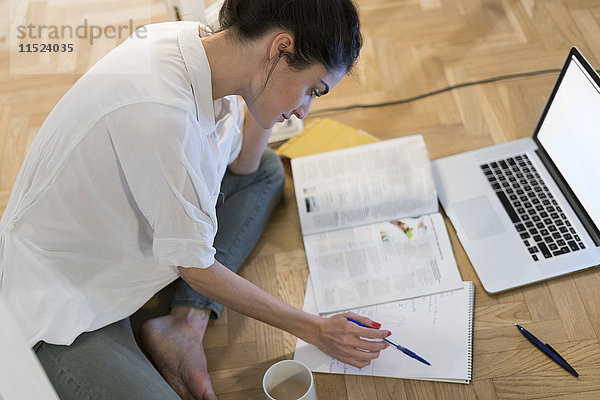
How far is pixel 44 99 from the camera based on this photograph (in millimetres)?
1884

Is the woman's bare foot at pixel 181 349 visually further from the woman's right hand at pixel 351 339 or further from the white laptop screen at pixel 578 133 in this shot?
the white laptop screen at pixel 578 133

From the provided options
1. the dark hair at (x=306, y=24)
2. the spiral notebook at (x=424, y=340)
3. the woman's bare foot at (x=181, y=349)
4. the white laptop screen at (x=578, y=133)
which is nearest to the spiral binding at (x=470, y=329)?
the spiral notebook at (x=424, y=340)

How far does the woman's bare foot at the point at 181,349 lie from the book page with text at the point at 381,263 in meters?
0.27

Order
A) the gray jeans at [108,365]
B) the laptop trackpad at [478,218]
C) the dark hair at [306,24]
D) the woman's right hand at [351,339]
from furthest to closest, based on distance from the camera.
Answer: the laptop trackpad at [478,218] → the woman's right hand at [351,339] → the gray jeans at [108,365] → the dark hair at [306,24]

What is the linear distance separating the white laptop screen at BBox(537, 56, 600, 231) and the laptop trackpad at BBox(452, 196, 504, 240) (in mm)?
181

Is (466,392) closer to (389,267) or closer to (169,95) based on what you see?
(389,267)

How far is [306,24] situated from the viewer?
3.13 feet

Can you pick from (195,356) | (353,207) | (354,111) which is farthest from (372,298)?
(354,111)

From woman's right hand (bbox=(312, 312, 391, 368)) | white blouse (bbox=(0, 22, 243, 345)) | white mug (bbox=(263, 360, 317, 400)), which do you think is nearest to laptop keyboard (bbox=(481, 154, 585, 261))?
woman's right hand (bbox=(312, 312, 391, 368))

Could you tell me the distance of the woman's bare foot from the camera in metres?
1.26

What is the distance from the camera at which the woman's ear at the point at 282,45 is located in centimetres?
95

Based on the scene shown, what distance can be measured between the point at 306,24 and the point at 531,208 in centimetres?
76

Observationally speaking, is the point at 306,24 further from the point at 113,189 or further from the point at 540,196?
the point at 540,196

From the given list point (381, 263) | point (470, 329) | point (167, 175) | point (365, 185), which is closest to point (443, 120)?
point (365, 185)
